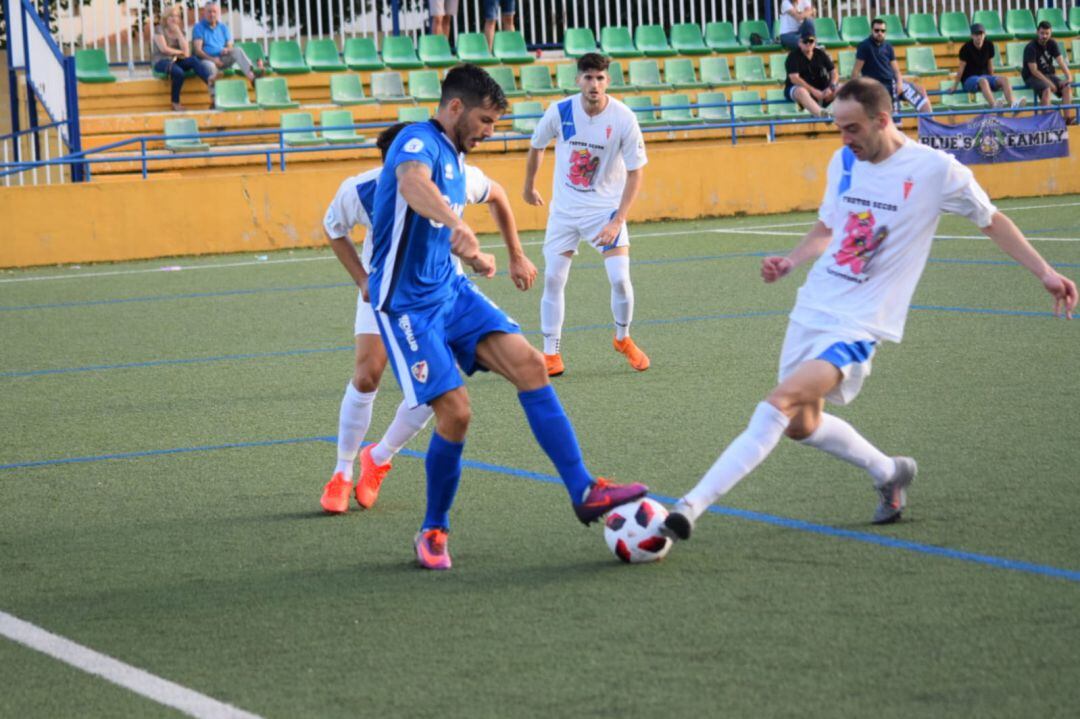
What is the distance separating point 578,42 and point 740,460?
74.1 ft

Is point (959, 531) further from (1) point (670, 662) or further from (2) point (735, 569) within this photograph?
(1) point (670, 662)

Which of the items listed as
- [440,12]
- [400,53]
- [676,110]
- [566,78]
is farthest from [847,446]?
[440,12]

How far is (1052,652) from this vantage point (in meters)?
4.38

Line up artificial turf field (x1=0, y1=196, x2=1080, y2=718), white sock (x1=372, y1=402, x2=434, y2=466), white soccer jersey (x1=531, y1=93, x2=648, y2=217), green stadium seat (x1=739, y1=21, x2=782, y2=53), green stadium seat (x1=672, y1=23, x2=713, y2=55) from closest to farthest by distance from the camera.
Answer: artificial turf field (x1=0, y1=196, x2=1080, y2=718) → white sock (x1=372, y1=402, x2=434, y2=466) → white soccer jersey (x1=531, y1=93, x2=648, y2=217) → green stadium seat (x1=672, y1=23, x2=713, y2=55) → green stadium seat (x1=739, y1=21, x2=782, y2=53)

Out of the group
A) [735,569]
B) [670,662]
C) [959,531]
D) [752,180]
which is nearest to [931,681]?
[670,662]

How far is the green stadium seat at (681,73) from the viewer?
27109mm

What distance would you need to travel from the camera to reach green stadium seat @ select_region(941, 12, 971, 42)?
3095 centimetres

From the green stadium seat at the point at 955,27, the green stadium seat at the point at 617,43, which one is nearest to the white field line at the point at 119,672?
the green stadium seat at the point at 617,43

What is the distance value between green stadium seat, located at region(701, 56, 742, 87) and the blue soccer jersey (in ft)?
72.5

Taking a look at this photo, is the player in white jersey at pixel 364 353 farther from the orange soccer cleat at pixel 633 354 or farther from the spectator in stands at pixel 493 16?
the spectator in stands at pixel 493 16

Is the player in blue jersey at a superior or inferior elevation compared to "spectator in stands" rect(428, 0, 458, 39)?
inferior

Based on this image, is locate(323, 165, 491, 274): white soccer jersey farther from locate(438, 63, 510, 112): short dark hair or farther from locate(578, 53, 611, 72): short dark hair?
locate(578, 53, 611, 72): short dark hair

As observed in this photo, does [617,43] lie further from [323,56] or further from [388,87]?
[323,56]

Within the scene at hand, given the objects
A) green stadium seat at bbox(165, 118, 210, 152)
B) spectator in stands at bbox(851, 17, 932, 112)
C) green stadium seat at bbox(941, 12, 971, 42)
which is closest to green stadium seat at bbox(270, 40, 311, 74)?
green stadium seat at bbox(165, 118, 210, 152)
